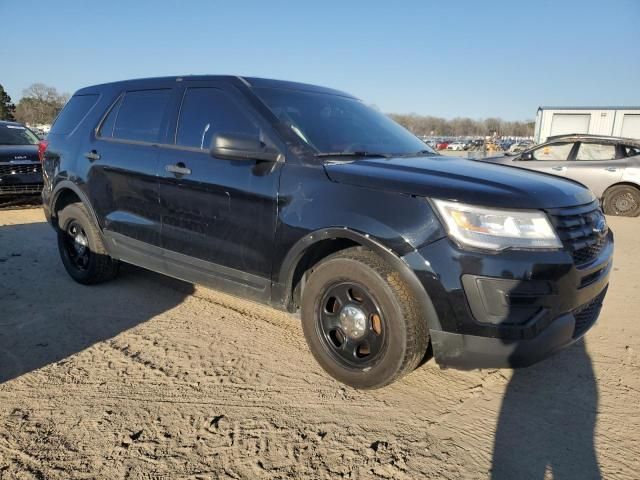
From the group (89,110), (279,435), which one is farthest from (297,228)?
(89,110)

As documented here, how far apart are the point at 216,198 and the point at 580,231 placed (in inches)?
88.2

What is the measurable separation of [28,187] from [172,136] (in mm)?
6552

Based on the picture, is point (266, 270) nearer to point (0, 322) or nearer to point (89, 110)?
point (0, 322)

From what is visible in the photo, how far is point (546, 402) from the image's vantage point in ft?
8.99

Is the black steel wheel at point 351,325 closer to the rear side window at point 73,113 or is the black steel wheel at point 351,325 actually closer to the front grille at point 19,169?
the rear side window at point 73,113

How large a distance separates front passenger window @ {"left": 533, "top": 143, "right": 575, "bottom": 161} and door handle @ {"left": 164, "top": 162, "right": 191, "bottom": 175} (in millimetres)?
8802

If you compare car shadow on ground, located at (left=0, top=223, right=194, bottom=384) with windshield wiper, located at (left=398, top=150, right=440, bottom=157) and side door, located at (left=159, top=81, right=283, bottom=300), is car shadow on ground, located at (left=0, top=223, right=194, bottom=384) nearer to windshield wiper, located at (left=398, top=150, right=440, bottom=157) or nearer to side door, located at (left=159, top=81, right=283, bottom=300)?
side door, located at (left=159, top=81, right=283, bottom=300)

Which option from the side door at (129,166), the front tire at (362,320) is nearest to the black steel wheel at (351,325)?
the front tire at (362,320)

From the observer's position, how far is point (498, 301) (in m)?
2.32

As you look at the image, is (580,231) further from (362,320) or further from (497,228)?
(362,320)

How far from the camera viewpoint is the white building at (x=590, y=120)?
100 ft

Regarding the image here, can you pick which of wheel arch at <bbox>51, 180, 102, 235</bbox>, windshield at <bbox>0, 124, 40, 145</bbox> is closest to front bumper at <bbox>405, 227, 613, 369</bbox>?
wheel arch at <bbox>51, 180, 102, 235</bbox>

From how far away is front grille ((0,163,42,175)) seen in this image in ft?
27.2

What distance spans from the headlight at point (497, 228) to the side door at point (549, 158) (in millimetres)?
8036
